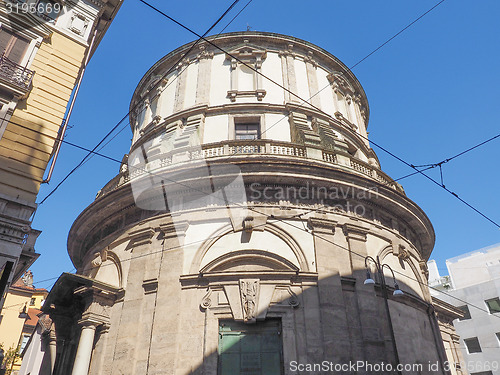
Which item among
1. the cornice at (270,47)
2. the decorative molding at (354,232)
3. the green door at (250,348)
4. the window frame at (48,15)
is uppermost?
the cornice at (270,47)

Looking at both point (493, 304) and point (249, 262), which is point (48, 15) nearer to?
point (249, 262)

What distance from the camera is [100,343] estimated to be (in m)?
14.3

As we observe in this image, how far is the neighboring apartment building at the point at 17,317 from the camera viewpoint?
111 ft

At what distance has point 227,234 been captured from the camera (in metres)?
14.9

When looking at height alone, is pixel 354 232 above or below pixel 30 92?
below

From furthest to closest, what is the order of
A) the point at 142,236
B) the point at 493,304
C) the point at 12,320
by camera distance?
the point at 493,304
the point at 12,320
the point at 142,236

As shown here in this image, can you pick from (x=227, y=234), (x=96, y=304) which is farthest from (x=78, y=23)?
(x=96, y=304)

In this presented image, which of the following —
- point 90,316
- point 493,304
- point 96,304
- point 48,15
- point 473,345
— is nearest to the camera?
point 48,15

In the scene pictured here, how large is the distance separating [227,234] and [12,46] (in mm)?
9173

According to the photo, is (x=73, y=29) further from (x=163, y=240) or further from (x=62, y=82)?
(x=163, y=240)

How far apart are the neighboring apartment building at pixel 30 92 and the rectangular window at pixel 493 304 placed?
144 feet

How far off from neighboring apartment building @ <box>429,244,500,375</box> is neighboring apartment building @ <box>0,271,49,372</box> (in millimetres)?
36851

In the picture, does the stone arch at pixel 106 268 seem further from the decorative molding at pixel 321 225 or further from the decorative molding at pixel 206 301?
the decorative molding at pixel 321 225

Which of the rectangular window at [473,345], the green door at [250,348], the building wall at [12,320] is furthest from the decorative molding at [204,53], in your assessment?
the rectangular window at [473,345]
